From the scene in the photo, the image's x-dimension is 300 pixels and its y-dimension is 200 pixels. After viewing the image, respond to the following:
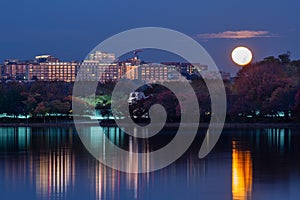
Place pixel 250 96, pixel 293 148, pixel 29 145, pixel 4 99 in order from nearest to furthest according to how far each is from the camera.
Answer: pixel 293 148 < pixel 29 145 < pixel 250 96 < pixel 4 99

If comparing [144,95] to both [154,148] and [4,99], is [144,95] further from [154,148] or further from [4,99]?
[154,148]

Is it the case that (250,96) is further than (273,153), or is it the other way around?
(250,96)

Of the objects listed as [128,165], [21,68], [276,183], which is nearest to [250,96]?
[128,165]

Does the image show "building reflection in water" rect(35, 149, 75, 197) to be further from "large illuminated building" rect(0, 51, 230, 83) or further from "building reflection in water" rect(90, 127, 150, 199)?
"large illuminated building" rect(0, 51, 230, 83)

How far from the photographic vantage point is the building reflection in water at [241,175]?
1715 cm

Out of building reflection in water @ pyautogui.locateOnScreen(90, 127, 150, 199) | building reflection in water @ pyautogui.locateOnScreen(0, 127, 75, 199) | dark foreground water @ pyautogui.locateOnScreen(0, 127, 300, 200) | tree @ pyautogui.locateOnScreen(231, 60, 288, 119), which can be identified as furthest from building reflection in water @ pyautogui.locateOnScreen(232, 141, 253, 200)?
Answer: tree @ pyautogui.locateOnScreen(231, 60, 288, 119)

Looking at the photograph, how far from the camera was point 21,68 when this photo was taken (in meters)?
175

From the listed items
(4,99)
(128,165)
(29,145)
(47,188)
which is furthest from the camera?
(4,99)

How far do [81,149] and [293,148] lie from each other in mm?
8364

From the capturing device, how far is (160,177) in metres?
20.5

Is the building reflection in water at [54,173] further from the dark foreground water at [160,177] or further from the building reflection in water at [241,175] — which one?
the building reflection in water at [241,175]

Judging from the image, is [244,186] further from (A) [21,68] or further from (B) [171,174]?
(A) [21,68]

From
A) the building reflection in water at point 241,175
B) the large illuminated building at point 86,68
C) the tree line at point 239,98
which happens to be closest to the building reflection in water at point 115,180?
the building reflection in water at point 241,175

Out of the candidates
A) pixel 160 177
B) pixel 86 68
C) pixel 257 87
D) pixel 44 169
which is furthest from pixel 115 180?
pixel 86 68
